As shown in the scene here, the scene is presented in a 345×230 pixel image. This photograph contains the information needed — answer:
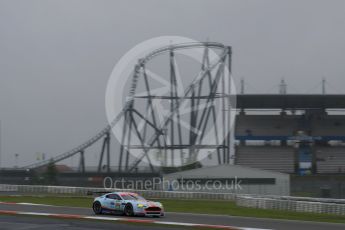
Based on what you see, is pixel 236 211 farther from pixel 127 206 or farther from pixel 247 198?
pixel 127 206

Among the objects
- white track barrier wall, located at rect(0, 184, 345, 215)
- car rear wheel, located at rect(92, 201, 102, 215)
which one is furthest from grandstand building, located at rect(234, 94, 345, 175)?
car rear wheel, located at rect(92, 201, 102, 215)

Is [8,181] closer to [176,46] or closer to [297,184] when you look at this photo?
[176,46]

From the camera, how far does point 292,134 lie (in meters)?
65.4

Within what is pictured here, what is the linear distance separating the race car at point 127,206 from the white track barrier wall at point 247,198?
361 inches

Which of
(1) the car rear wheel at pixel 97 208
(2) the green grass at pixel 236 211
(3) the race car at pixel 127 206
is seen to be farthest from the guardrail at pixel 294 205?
(1) the car rear wheel at pixel 97 208

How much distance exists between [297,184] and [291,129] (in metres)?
21.3

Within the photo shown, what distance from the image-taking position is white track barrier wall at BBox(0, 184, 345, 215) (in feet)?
97.5

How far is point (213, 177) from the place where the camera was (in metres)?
50.8

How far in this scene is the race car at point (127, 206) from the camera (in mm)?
23453

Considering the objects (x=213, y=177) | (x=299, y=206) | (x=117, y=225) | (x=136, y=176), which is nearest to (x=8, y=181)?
(x=136, y=176)

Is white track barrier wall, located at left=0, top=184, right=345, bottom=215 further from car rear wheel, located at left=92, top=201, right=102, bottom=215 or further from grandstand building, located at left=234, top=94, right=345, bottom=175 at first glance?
grandstand building, located at left=234, top=94, right=345, bottom=175

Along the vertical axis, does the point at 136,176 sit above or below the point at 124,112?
below

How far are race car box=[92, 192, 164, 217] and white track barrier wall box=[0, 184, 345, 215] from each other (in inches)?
361

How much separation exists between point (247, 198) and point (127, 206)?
11.6 m
